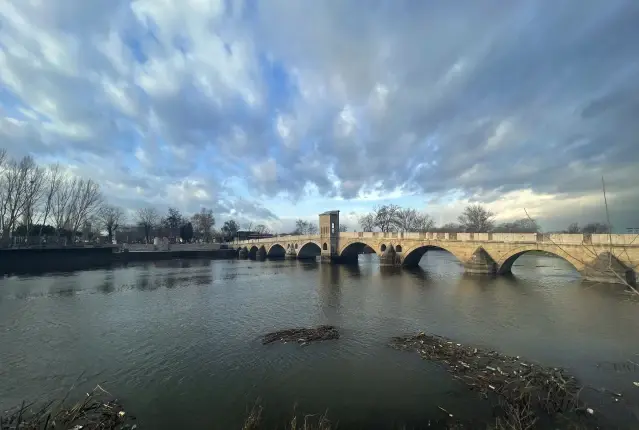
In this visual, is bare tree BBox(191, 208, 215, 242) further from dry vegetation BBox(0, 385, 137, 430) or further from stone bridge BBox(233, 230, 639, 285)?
dry vegetation BBox(0, 385, 137, 430)

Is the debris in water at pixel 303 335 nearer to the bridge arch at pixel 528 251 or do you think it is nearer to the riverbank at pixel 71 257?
the bridge arch at pixel 528 251

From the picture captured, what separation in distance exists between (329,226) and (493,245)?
27639 millimetres

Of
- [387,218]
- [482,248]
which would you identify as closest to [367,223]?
[387,218]

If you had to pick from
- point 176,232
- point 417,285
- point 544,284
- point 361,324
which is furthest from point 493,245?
→ point 176,232

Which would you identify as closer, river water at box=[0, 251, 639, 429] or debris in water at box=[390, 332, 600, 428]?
debris in water at box=[390, 332, 600, 428]

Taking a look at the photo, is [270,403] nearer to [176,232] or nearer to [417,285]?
[417,285]

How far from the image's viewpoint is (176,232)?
379 ft

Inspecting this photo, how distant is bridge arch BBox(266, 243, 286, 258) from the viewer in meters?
76.3

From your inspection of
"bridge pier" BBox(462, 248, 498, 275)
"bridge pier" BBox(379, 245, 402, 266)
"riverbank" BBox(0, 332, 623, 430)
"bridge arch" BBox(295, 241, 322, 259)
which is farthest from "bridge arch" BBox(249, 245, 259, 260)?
"riverbank" BBox(0, 332, 623, 430)

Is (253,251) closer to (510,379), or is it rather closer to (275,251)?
(275,251)

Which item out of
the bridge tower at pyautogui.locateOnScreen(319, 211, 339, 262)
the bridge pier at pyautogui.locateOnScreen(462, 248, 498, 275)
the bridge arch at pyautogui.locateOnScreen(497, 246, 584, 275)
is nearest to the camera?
the bridge arch at pyautogui.locateOnScreen(497, 246, 584, 275)

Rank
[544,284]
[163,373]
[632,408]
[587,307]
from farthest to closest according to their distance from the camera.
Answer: [544,284] < [587,307] < [163,373] < [632,408]

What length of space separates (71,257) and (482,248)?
6354cm

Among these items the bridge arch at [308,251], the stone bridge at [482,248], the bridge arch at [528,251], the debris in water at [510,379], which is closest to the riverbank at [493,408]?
the debris in water at [510,379]
